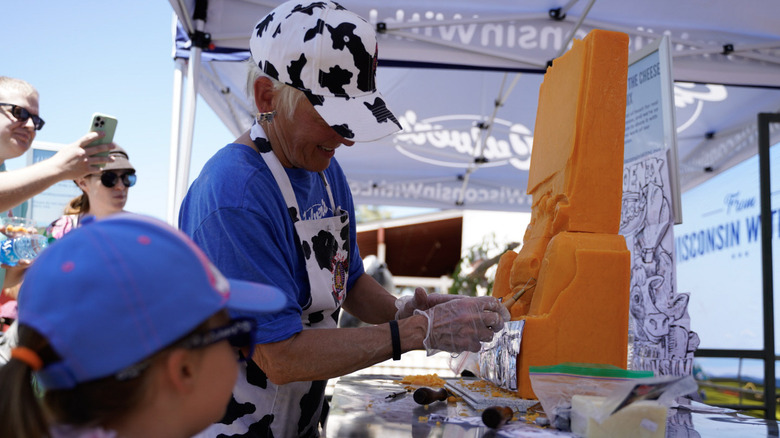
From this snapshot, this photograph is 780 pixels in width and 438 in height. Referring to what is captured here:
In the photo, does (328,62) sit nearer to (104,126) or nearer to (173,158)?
(104,126)

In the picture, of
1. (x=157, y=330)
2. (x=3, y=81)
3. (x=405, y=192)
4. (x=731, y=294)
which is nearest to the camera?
(x=157, y=330)

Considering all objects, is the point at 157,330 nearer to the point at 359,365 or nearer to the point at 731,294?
the point at 359,365

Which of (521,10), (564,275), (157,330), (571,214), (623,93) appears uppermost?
(521,10)

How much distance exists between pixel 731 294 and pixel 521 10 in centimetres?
300

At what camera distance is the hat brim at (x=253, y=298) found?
3.15 ft

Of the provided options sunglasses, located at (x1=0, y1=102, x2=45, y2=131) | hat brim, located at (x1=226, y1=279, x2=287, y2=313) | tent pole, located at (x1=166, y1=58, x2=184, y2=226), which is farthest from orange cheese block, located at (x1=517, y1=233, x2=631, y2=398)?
tent pole, located at (x1=166, y1=58, x2=184, y2=226)

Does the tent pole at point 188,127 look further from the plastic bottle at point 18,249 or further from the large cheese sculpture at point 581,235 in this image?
the large cheese sculpture at point 581,235

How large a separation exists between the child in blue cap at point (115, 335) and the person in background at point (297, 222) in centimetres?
53

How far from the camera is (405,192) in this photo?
837cm

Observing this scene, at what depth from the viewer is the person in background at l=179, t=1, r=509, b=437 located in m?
1.46

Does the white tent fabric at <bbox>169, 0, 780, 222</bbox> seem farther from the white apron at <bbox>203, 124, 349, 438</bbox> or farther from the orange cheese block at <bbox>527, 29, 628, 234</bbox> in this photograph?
the white apron at <bbox>203, 124, 349, 438</bbox>

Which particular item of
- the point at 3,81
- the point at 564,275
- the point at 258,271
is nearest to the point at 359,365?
the point at 258,271

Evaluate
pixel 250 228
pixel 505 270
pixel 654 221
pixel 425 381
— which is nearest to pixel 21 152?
pixel 250 228

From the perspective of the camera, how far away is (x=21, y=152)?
2.84 meters
